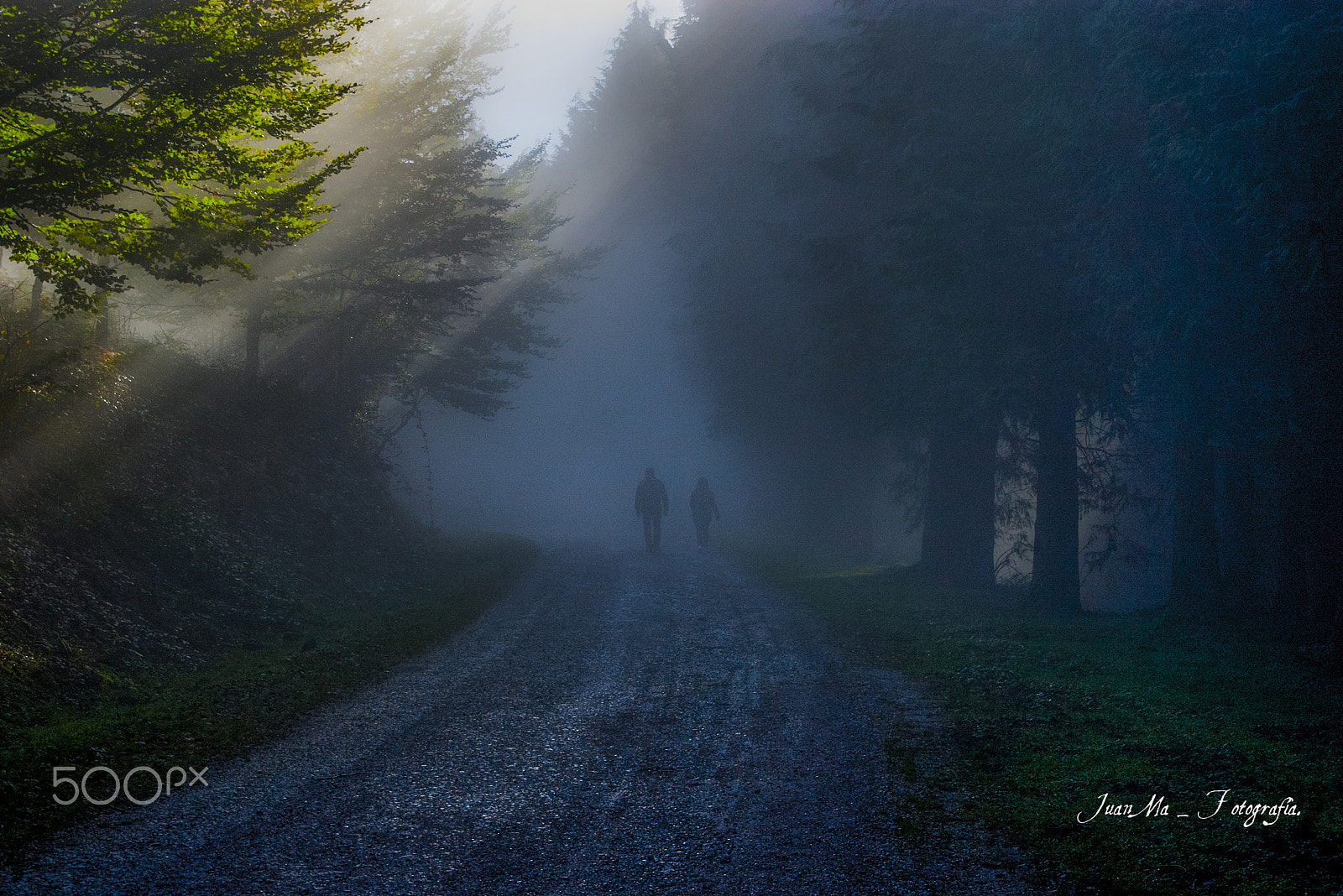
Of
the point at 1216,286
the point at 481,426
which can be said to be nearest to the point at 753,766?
the point at 1216,286

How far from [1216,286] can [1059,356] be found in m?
2.42

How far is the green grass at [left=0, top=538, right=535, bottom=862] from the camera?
16.6 feet

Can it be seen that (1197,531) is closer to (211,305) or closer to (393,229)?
(393,229)

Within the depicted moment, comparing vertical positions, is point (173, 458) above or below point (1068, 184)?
below

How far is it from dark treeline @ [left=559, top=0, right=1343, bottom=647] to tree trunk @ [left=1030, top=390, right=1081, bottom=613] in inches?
1.3

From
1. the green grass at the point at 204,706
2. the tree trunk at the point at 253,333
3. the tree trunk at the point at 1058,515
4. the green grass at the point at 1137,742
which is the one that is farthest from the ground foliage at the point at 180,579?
the tree trunk at the point at 1058,515

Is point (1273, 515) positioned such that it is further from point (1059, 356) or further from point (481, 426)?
point (481, 426)

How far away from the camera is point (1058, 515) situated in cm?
1310

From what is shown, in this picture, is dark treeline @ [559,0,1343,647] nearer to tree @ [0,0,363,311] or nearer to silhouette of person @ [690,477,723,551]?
silhouette of person @ [690,477,723,551]

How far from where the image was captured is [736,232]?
2405 centimetres

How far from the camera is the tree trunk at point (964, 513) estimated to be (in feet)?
52.4

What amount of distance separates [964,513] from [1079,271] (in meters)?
6.39

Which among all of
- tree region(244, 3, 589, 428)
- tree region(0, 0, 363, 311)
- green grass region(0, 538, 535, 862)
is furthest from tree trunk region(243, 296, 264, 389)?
tree region(0, 0, 363, 311)

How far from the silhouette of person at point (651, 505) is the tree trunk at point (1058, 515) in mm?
10769
